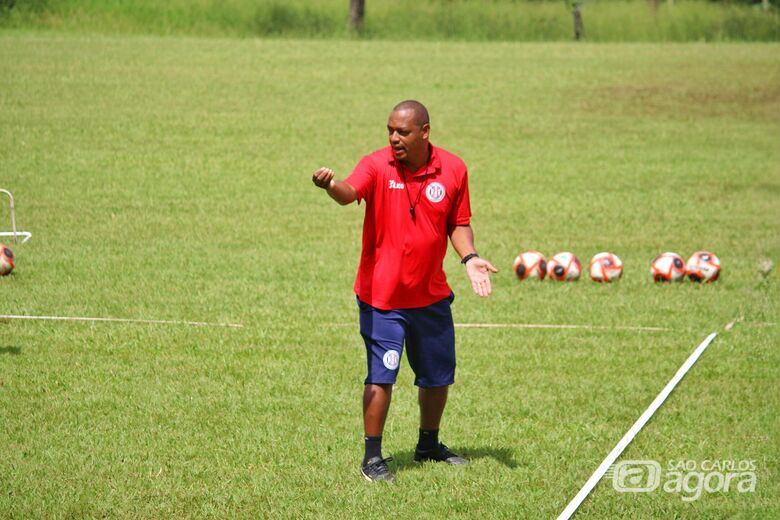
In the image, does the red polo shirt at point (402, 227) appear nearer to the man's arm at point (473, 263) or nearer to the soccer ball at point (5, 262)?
the man's arm at point (473, 263)

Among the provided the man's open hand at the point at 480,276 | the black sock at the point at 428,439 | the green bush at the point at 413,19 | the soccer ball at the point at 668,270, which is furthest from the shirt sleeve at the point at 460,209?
the green bush at the point at 413,19

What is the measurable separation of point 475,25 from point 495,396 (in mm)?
29586

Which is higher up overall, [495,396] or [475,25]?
[475,25]

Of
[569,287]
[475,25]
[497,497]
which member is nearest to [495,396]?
[497,497]

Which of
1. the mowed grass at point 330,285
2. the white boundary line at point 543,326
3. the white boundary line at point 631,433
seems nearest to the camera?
the white boundary line at point 631,433

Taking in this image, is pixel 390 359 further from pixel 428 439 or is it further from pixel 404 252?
pixel 428 439

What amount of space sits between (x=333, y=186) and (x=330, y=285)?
7.06 m

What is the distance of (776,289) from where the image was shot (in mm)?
14344

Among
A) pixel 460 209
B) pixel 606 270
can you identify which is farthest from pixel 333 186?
pixel 606 270

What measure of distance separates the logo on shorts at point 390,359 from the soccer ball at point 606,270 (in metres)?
7.21

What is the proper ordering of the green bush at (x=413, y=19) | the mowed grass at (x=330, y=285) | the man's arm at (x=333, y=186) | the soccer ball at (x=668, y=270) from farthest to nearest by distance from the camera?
the green bush at (x=413, y=19)
the soccer ball at (x=668, y=270)
the mowed grass at (x=330, y=285)
the man's arm at (x=333, y=186)

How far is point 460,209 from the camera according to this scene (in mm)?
7832

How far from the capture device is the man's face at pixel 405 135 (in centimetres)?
747

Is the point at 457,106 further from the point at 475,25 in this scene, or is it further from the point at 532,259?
the point at 532,259
